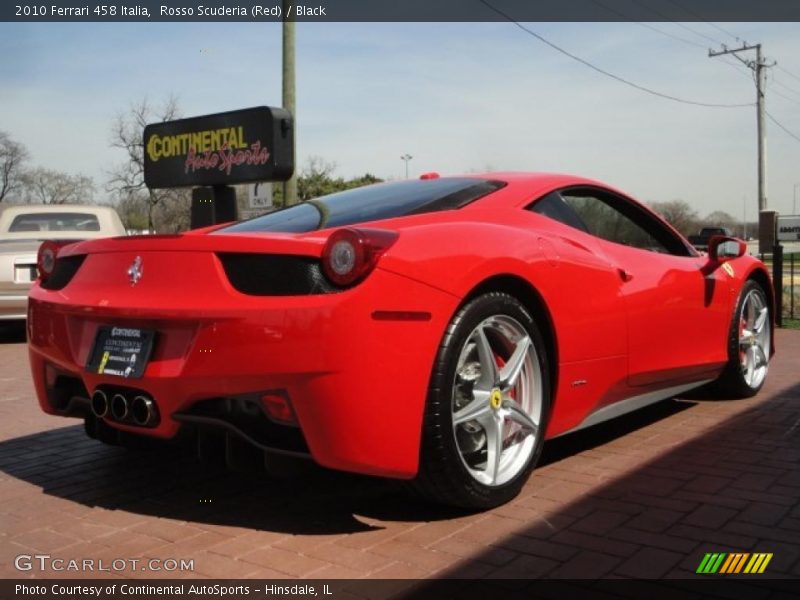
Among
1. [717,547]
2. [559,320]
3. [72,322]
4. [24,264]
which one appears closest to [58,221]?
[24,264]

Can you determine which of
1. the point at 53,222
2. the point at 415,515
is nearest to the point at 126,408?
the point at 415,515

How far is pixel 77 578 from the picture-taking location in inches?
101

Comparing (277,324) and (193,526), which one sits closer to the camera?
(277,324)

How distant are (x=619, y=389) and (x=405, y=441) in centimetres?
151

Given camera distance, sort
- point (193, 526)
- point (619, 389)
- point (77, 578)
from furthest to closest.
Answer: point (619, 389)
point (193, 526)
point (77, 578)

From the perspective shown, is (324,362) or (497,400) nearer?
(324,362)

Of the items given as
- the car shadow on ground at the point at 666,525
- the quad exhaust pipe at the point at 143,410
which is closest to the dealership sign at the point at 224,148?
the car shadow on ground at the point at 666,525

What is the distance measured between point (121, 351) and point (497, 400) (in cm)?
140

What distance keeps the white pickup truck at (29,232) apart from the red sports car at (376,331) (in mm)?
6285

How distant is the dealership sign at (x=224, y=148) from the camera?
6551mm

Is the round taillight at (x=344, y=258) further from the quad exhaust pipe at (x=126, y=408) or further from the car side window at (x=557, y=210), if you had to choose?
the car side window at (x=557, y=210)

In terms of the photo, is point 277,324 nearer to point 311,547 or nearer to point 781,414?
point 311,547

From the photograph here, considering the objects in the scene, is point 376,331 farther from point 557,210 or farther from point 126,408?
point 557,210

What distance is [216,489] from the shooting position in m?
3.49
